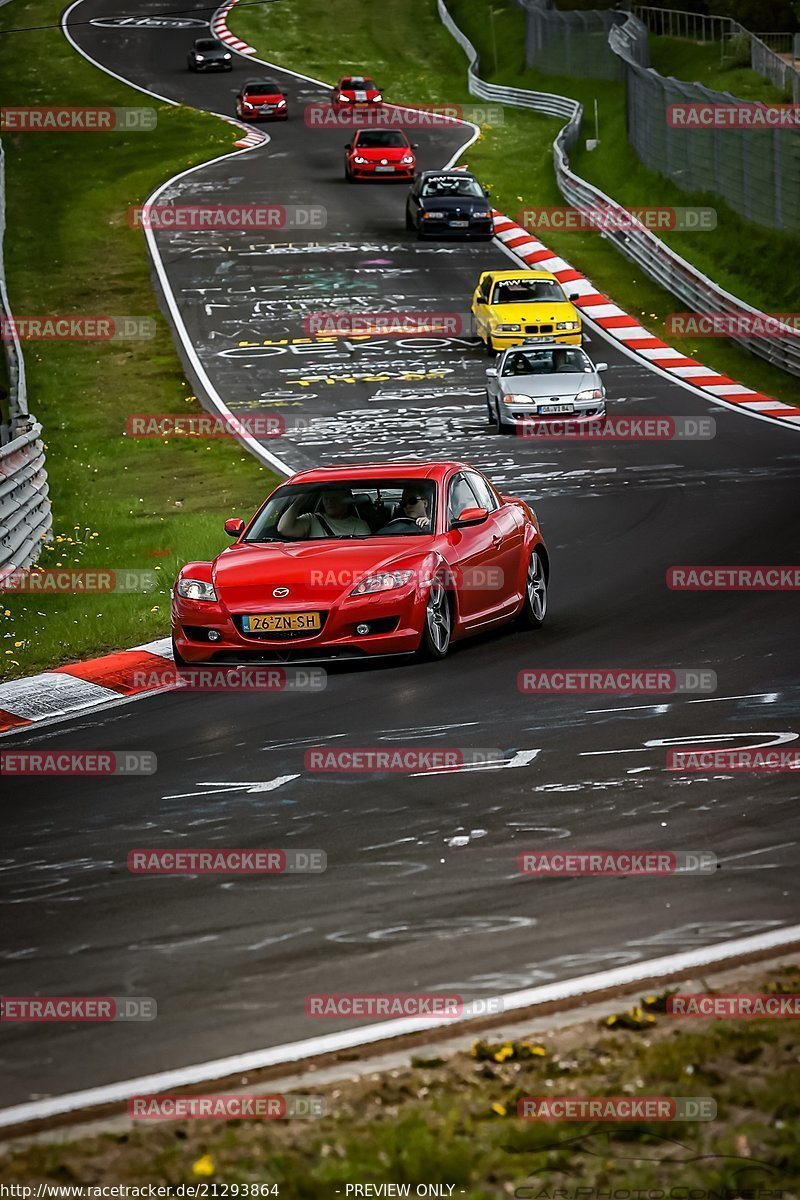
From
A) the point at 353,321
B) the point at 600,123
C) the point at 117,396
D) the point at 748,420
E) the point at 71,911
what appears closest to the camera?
the point at 71,911

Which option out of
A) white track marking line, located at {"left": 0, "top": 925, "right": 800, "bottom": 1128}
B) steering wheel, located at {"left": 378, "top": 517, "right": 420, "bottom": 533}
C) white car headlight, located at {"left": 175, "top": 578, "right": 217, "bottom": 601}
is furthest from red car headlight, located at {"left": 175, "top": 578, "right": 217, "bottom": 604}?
white track marking line, located at {"left": 0, "top": 925, "right": 800, "bottom": 1128}

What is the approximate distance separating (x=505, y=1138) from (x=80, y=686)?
8214 mm

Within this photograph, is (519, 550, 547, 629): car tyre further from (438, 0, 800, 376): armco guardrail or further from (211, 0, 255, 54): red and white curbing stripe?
(211, 0, 255, 54): red and white curbing stripe

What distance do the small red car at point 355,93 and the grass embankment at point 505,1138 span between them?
189 feet

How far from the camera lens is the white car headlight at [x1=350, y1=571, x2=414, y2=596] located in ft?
41.4

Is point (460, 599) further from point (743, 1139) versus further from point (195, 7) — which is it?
point (195, 7)

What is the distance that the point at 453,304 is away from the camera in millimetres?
37156

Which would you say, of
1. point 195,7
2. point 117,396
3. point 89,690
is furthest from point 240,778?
point 195,7

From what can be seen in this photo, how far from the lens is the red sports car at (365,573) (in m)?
12.6

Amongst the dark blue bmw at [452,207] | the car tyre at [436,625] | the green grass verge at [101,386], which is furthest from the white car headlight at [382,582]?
the dark blue bmw at [452,207]

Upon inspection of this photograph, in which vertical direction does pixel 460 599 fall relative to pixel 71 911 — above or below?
below

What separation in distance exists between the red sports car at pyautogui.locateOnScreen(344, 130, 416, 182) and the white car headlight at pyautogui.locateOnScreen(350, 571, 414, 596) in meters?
38.5

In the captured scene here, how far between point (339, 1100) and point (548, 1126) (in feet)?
2.07

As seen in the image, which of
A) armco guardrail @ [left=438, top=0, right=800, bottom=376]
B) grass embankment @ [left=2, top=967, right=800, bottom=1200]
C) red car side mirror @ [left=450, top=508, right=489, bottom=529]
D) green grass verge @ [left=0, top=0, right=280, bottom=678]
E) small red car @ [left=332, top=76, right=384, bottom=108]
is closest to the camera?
grass embankment @ [left=2, top=967, right=800, bottom=1200]
